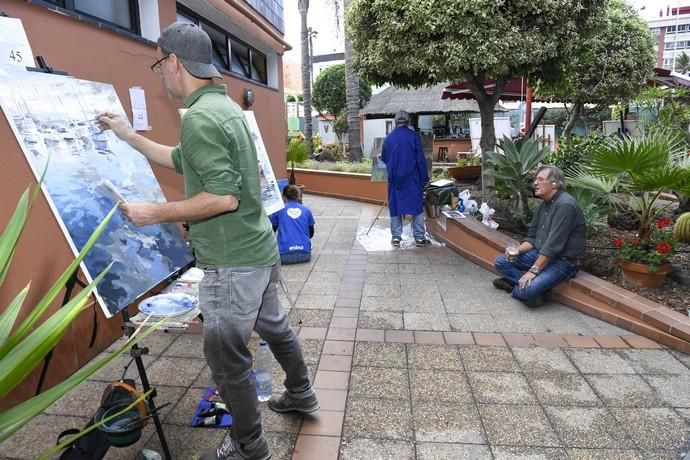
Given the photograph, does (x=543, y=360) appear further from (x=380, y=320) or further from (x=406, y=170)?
(x=406, y=170)

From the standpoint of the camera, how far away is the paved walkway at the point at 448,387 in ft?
8.26

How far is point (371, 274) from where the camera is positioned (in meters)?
5.46

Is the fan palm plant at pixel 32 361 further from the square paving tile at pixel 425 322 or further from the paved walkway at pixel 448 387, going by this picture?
the square paving tile at pixel 425 322

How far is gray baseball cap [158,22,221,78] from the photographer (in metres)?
2.03

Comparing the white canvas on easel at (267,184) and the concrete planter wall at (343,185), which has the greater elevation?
the white canvas on easel at (267,184)

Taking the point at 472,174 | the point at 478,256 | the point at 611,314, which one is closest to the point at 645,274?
the point at 611,314

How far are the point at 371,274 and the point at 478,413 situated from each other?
2.76m

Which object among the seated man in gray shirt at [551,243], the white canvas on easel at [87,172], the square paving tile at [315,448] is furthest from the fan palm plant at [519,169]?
the white canvas on easel at [87,172]

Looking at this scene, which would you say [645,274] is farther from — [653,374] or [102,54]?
[102,54]

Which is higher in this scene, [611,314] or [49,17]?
[49,17]

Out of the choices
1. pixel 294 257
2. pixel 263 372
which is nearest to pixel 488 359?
pixel 263 372

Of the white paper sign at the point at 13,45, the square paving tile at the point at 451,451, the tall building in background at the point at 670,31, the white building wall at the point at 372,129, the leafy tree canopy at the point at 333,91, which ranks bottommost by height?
the square paving tile at the point at 451,451

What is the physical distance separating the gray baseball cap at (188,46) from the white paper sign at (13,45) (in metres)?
0.93

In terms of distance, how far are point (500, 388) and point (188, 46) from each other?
2.65 m
